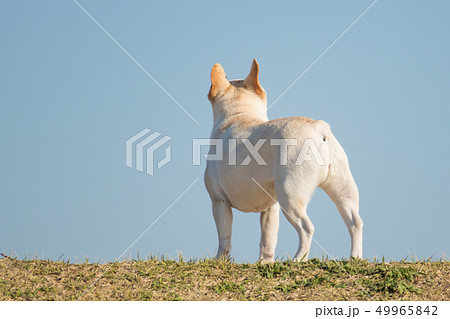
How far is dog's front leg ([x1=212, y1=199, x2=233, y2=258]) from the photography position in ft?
32.0

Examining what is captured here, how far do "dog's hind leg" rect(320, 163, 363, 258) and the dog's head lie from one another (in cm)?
253

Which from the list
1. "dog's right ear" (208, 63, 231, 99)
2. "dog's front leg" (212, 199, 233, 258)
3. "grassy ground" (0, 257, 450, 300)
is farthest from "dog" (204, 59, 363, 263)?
"grassy ground" (0, 257, 450, 300)

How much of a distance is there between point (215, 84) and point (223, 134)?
130 cm

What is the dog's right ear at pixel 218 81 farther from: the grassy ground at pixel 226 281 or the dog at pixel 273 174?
the grassy ground at pixel 226 281

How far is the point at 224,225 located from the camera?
9805 mm

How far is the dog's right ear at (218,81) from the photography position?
35.5 feet

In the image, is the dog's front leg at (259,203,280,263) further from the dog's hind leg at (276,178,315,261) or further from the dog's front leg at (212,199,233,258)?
the dog's hind leg at (276,178,315,261)

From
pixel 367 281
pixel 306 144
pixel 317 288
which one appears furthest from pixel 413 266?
pixel 306 144

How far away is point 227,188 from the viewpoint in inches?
377

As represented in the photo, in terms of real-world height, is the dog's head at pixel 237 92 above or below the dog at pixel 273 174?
above

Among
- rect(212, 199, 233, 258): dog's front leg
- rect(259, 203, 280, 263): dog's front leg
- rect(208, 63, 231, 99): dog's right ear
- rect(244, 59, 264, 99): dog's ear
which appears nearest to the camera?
rect(212, 199, 233, 258): dog's front leg

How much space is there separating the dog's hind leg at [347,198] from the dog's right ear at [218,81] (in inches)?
125

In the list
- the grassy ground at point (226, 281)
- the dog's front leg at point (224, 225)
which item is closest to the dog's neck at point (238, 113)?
the dog's front leg at point (224, 225)

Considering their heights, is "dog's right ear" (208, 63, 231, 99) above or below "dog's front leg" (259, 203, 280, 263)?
above
